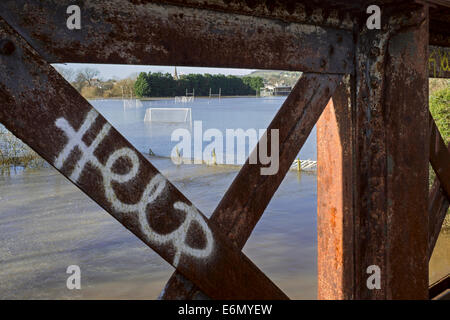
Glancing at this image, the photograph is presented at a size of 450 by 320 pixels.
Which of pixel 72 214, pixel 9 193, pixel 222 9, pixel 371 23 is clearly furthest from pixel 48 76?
pixel 9 193

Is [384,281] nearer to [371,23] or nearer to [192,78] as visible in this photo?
[371,23]

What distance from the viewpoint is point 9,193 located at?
39.3 m

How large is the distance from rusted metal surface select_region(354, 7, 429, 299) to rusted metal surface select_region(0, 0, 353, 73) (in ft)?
0.54

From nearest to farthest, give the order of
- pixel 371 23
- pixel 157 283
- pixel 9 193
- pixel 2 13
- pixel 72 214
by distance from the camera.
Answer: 1. pixel 2 13
2. pixel 371 23
3. pixel 157 283
4. pixel 72 214
5. pixel 9 193

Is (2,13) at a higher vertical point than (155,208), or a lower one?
higher

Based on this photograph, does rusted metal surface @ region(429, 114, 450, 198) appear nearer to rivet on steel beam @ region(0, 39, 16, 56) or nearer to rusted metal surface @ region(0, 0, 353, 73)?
rusted metal surface @ region(0, 0, 353, 73)

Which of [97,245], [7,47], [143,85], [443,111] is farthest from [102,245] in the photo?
[143,85]

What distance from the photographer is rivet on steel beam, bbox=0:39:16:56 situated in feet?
4.44

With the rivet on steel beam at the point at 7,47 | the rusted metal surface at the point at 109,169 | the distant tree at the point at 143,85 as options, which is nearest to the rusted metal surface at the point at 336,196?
the rusted metal surface at the point at 109,169

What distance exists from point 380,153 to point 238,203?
713 mm

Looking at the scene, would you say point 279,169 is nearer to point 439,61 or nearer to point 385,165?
point 385,165

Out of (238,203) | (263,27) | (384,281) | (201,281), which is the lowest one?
(384,281)

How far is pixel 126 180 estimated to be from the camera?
1.57 metres

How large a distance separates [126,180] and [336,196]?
3.66 feet
